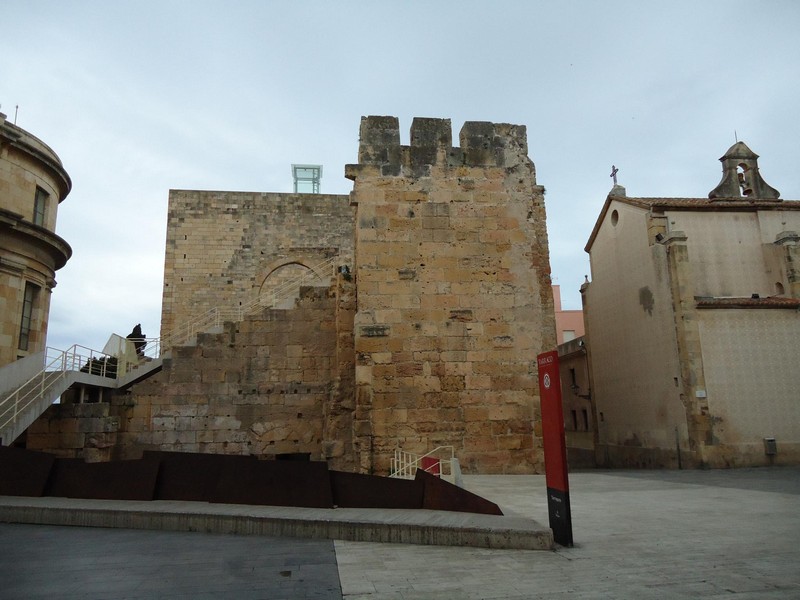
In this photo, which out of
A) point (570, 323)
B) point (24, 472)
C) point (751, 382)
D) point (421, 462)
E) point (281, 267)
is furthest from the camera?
point (570, 323)

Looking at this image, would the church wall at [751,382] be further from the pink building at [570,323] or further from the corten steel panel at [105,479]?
the pink building at [570,323]

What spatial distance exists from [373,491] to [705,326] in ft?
39.1

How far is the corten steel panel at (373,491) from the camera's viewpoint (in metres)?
6.61

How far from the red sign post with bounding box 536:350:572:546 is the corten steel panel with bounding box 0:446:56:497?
640 centimetres

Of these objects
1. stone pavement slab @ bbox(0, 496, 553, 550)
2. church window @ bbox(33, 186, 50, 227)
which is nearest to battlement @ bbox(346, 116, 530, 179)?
stone pavement slab @ bbox(0, 496, 553, 550)

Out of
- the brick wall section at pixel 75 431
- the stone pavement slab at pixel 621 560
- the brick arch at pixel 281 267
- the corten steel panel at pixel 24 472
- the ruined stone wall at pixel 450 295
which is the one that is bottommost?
the stone pavement slab at pixel 621 560

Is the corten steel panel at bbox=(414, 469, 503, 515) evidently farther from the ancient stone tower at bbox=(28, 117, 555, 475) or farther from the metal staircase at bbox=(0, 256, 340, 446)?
the metal staircase at bbox=(0, 256, 340, 446)

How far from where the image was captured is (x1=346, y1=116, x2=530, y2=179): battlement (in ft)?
38.3

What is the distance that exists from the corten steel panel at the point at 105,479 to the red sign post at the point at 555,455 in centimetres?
481

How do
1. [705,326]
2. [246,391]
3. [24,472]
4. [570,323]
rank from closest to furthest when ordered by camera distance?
[24,472], [246,391], [705,326], [570,323]

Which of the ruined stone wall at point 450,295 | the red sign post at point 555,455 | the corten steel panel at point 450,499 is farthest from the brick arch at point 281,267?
the red sign post at point 555,455

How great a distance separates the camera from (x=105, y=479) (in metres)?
7.46

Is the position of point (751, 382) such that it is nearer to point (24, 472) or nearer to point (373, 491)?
point (373, 491)

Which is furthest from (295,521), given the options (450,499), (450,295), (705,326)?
(705,326)
